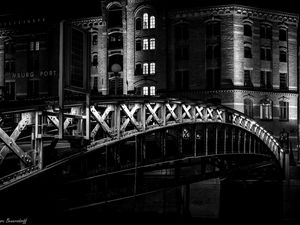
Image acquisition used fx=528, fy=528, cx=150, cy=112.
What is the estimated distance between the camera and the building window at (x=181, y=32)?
46.9 meters

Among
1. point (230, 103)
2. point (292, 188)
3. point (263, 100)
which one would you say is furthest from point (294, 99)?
point (292, 188)

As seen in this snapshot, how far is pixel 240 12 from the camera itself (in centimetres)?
4503

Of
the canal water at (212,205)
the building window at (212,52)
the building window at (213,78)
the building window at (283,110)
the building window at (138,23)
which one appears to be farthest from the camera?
the building window at (138,23)

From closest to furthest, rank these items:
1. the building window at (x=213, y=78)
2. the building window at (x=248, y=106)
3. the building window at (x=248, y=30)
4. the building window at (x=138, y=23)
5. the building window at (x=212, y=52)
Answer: the building window at (x=248, y=106) < the building window at (x=213, y=78) < the building window at (x=212, y=52) < the building window at (x=248, y=30) < the building window at (x=138, y=23)

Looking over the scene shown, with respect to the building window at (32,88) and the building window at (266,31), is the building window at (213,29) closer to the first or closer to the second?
the building window at (266,31)

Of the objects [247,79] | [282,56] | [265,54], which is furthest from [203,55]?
[282,56]

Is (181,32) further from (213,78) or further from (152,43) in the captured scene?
(213,78)

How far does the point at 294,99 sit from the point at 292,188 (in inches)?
582

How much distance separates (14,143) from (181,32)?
38200mm

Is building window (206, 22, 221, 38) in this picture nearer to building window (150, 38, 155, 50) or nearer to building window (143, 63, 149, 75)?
building window (150, 38, 155, 50)

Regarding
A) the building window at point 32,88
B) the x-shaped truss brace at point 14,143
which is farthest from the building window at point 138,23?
the x-shaped truss brace at point 14,143

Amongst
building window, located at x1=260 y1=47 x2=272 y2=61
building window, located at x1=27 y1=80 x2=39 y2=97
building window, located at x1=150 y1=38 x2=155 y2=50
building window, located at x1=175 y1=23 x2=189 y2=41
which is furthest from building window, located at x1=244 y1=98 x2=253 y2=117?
building window, located at x1=27 y1=80 x2=39 y2=97

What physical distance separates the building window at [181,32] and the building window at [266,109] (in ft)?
29.3

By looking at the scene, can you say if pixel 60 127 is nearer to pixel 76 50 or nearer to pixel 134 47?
pixel 76 50
